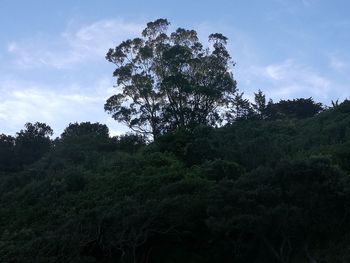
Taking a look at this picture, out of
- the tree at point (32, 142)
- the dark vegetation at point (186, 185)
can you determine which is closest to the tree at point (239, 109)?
the dark vegetation at point (186, 185)

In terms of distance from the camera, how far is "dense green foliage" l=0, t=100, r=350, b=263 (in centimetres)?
1767

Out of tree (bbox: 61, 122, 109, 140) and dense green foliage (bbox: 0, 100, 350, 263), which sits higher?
tree (bbox: 61, 122, 109, 140)

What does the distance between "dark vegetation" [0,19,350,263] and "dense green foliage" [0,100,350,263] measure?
44mm

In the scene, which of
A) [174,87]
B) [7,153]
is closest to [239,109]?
[174,87]

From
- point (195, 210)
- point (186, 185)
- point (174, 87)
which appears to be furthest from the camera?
point (174, 87)

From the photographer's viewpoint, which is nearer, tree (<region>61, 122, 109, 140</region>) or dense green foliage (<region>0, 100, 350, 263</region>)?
dense green foliage (<region>0, 100, 350, 263</region>)

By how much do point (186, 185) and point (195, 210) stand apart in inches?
76.7

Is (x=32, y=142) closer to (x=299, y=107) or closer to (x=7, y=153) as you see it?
(x=7, y=153)

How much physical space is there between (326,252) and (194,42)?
76.8 feet

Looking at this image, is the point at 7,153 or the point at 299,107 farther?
the point at 299,107

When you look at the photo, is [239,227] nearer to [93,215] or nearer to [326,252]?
[326,252]

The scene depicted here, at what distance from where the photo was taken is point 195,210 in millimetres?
19625

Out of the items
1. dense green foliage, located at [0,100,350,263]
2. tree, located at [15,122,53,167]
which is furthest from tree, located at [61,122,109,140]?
dense green foliage, located at [0,100,350,263]

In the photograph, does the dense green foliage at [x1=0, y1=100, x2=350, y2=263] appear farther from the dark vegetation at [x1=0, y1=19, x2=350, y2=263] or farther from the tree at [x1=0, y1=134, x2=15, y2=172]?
the tree at [x1=0, y1=134, x2=15, y2=172]
